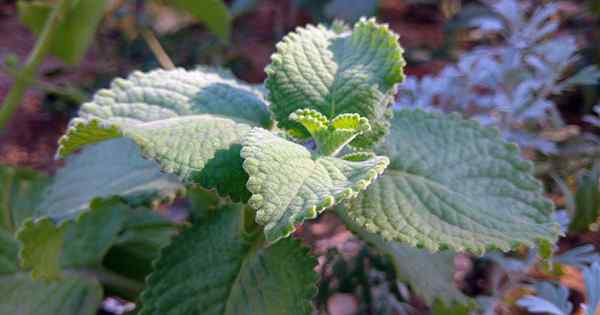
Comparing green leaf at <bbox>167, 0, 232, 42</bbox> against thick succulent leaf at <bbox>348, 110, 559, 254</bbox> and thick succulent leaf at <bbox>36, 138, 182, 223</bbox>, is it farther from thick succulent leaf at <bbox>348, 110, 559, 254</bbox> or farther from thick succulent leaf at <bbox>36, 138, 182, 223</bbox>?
thick succulent leaf at <bbox>348, 110, 559, 254</bbox>

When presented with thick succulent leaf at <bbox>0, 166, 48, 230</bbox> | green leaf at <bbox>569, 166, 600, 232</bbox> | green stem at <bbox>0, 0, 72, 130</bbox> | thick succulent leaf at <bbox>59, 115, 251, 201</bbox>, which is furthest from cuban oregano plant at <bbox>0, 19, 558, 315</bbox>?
green stem at <bbox>0, 0, 72, 130</bbox>

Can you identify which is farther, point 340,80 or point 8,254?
point 8,254

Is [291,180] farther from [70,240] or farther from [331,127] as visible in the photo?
[70,240]

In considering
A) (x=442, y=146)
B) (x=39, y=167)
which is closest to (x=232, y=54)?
(x=39, y=167)

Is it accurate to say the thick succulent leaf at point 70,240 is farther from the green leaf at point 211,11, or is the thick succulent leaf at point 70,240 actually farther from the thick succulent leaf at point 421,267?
the green leaf at point 211,11

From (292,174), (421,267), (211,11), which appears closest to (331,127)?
(292,174)

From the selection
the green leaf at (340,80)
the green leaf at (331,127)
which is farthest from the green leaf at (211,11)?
the green leaf at (331,127)

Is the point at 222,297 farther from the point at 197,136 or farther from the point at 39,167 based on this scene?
the point at 39,167
